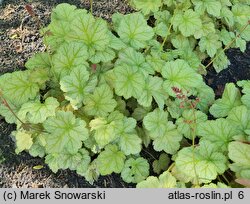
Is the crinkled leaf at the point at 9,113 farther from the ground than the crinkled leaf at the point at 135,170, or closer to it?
farther from the ground

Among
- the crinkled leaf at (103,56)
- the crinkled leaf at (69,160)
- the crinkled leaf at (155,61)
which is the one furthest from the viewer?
the crinkled leaf at (155,61)

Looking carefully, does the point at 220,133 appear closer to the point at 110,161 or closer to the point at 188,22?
the point at 110,161

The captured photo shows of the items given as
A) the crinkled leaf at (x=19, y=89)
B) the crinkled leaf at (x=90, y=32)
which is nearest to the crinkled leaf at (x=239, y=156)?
the crinkled leaf at (x=90, y=32)

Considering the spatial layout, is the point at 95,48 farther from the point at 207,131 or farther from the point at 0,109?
the point at 207,131

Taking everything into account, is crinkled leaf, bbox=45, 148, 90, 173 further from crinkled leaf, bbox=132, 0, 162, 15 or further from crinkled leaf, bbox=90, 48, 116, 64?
crinkled leaf, bbox=132, 0, 162, 15

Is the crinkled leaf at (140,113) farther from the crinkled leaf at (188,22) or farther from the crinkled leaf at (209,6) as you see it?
the crinkled leaf at (209,6)

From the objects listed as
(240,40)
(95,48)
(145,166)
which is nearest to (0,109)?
(95,48)
